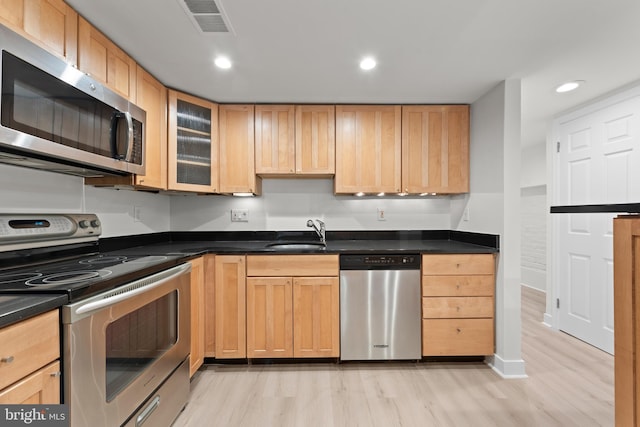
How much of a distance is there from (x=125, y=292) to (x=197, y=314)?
3.29 ft

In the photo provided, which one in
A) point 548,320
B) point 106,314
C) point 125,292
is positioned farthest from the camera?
point 548,320

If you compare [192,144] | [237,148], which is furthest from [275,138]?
[192,144]

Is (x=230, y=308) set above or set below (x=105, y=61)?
below

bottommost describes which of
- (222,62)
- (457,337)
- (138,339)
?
(457,337)

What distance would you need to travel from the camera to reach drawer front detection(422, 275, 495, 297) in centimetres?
233

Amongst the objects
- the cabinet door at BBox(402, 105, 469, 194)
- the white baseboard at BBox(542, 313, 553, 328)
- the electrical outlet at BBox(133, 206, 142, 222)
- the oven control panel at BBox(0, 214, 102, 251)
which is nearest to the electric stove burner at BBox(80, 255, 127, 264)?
the oven control panel at BBox(0, 214, 102, 251)

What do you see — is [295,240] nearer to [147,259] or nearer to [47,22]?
[147,259]

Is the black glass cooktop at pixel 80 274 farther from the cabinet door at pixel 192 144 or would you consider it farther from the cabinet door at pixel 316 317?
the cabinet door at pixel 316 317

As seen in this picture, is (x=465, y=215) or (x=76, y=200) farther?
(x=465, y=215)

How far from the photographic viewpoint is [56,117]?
1239mm

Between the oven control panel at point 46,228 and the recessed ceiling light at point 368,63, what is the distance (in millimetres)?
2028

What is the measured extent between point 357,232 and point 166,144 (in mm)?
1860

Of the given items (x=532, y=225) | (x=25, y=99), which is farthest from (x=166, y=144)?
(x=532, y=225)

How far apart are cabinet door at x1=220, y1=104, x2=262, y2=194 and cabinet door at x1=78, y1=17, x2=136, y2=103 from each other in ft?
2.67
